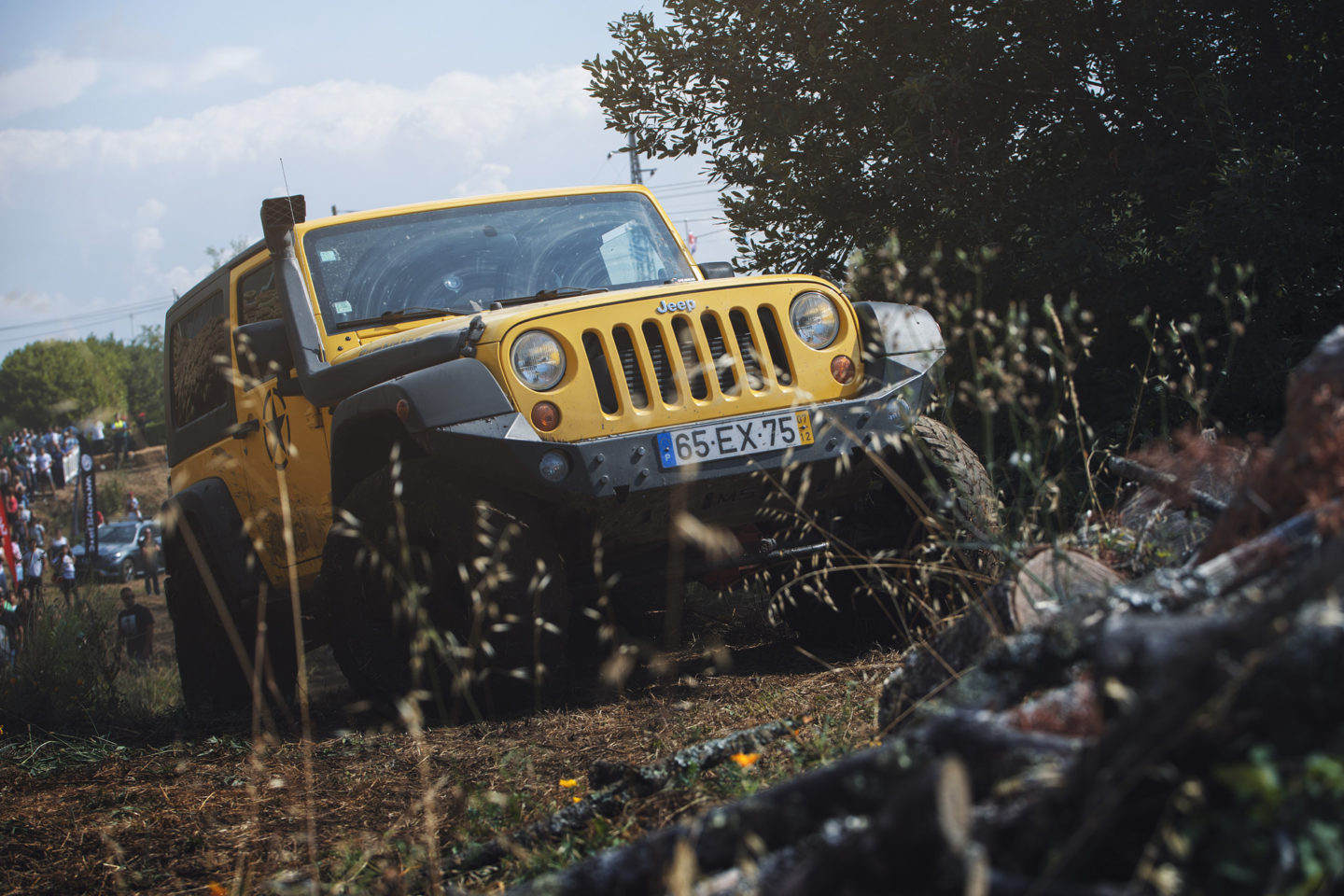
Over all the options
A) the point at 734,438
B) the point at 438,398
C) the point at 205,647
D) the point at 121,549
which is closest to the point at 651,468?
the point at 734,438

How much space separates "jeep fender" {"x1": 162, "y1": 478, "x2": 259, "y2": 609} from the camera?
17.2ft

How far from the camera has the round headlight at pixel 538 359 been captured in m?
3.71

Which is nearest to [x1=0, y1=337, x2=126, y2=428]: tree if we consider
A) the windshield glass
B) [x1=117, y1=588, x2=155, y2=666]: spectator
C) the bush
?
the windshield glass

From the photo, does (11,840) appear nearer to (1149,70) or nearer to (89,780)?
(89,780)

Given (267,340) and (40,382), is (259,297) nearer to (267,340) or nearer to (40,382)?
(267,340)

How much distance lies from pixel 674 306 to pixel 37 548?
A: 51.2ft

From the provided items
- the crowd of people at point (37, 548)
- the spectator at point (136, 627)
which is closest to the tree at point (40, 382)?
the crowd of people at point (37, 548)

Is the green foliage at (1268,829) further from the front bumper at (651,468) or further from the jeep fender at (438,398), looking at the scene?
the jeep fender at (438,398)

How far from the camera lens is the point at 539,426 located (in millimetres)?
3666

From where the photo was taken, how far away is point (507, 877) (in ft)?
7.45

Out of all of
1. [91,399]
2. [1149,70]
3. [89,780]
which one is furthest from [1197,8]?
[91,399]

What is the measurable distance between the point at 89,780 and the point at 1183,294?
547 centimetres

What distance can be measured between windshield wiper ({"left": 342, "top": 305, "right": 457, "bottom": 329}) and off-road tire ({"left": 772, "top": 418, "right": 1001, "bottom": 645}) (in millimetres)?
1851

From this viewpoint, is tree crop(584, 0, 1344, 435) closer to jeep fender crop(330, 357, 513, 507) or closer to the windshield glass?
jeep fender crop(330, 357, 513, 507)
